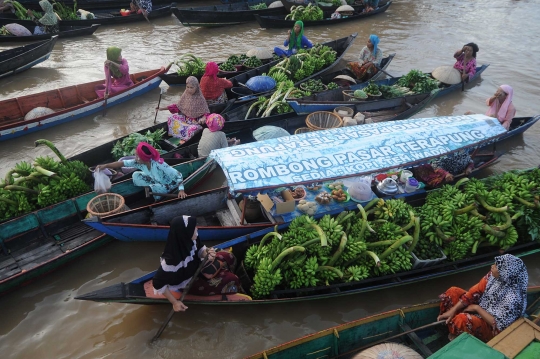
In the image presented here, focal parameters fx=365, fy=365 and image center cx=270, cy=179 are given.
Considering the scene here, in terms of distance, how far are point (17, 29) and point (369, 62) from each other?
12619mm

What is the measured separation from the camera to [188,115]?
758 cm

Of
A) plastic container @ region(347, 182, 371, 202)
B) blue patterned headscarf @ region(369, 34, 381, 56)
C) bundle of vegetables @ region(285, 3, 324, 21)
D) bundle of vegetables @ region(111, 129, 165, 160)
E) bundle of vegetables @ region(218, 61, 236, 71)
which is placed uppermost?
bundle of vegetables @ region(285, 3, 324, 21)

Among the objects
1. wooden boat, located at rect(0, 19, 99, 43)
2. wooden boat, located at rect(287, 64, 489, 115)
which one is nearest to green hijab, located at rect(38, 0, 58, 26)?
wooden boat, located at rect(0, 19, 99, 43)

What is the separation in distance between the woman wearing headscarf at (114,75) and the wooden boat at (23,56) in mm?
3241

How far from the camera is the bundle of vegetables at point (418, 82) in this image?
9.62m

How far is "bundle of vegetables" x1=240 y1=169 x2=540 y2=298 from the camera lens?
4.74m

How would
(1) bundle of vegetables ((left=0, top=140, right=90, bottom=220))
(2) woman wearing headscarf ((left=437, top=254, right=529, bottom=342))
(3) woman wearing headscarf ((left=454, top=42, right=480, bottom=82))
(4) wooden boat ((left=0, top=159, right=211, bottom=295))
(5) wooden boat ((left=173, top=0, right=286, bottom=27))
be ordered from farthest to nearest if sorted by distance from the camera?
(5) wooden boat ((left=173, top=0, right=286, bottom=27))
(3) woman wearing headscarf ((left=454, top=42, right=480, bottom=82))
(1) bundle of vegetables ((left=0, top=140, right=90, bottom=220))
(4) wooden boat ((left=0, top=159, right=211, bottom=295))
(2) woman wearing headscarf ((left=437, top=254, right=529, bottom=342))

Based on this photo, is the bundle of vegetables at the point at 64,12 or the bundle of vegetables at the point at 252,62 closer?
the bundle of vegetables at the point at 252,62

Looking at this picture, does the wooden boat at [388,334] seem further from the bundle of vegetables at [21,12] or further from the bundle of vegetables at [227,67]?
the bundle of vegetables at [21,12]

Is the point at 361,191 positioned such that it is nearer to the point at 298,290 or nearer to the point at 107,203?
the point at 298,290

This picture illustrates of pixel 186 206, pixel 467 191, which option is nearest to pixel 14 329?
pixel 186 206

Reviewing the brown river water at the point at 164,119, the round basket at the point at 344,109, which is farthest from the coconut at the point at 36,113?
the round basket at the point at 344,109

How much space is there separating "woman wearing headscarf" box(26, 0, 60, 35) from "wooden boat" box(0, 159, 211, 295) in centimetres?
1101

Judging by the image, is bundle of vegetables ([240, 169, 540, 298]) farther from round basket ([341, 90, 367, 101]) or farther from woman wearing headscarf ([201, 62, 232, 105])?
woman wearing headscarf ([201, 62, 232, 105])
